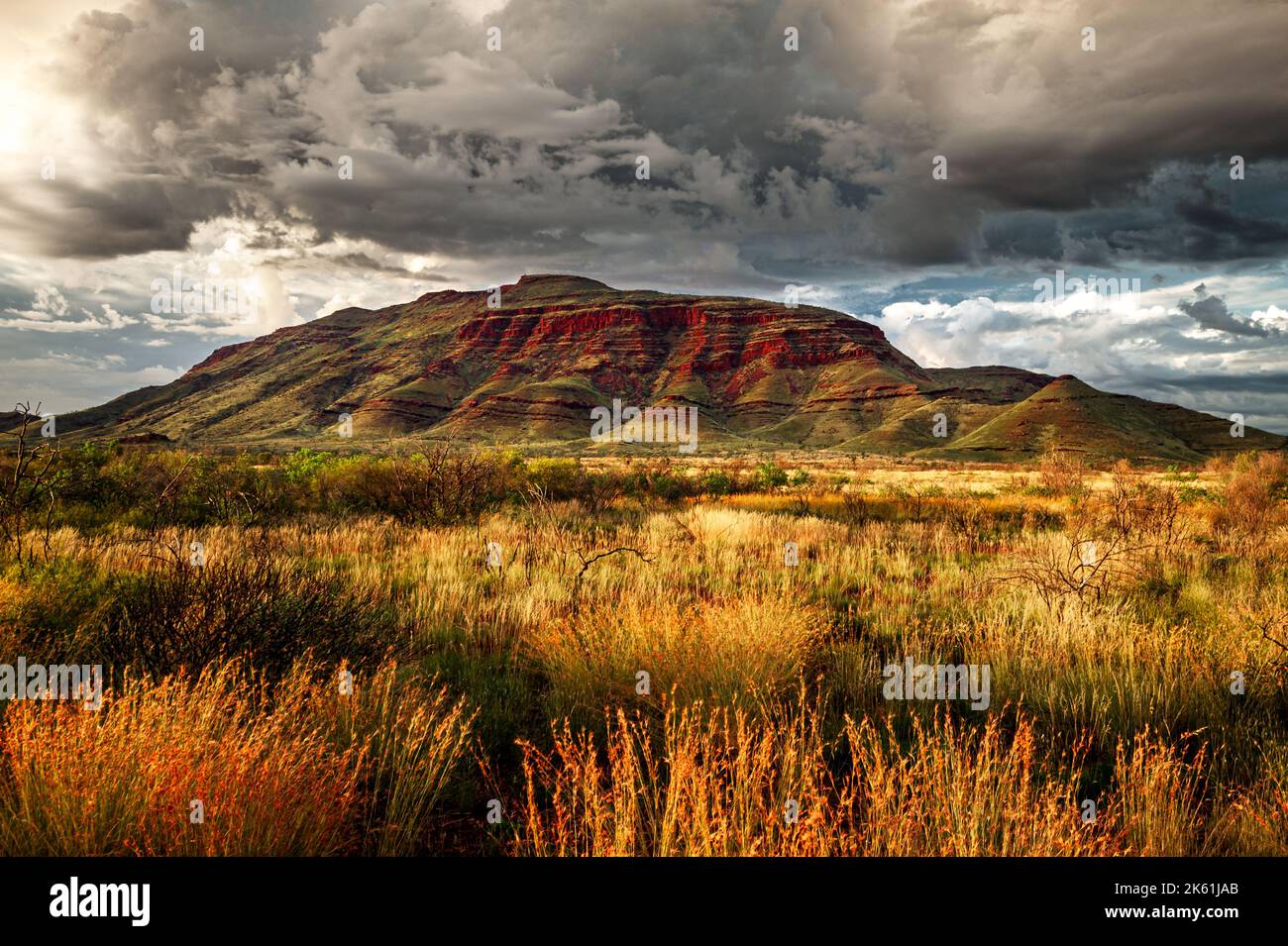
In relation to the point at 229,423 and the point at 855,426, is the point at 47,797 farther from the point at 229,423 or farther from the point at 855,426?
the point at 229,423

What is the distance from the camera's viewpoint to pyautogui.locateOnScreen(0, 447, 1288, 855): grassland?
8.03ft

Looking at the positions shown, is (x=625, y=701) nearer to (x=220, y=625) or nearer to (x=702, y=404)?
(x=220, y=625)

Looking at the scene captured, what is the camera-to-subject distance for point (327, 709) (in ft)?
11.8

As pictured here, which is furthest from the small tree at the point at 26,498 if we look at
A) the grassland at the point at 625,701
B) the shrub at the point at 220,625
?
the shrub at the point at 220,625

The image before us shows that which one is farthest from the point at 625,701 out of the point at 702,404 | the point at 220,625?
the point at 702,404

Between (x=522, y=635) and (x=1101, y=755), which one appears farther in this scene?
(x=522, y=635)

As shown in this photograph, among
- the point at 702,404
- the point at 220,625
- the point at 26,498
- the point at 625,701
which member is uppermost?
the point at 702,404

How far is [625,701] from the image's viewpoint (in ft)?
14.3

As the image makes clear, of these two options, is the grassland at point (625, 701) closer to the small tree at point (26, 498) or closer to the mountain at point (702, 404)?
the small tree at point (26, 498)

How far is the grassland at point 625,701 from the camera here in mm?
2447

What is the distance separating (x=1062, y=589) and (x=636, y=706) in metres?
5.75
